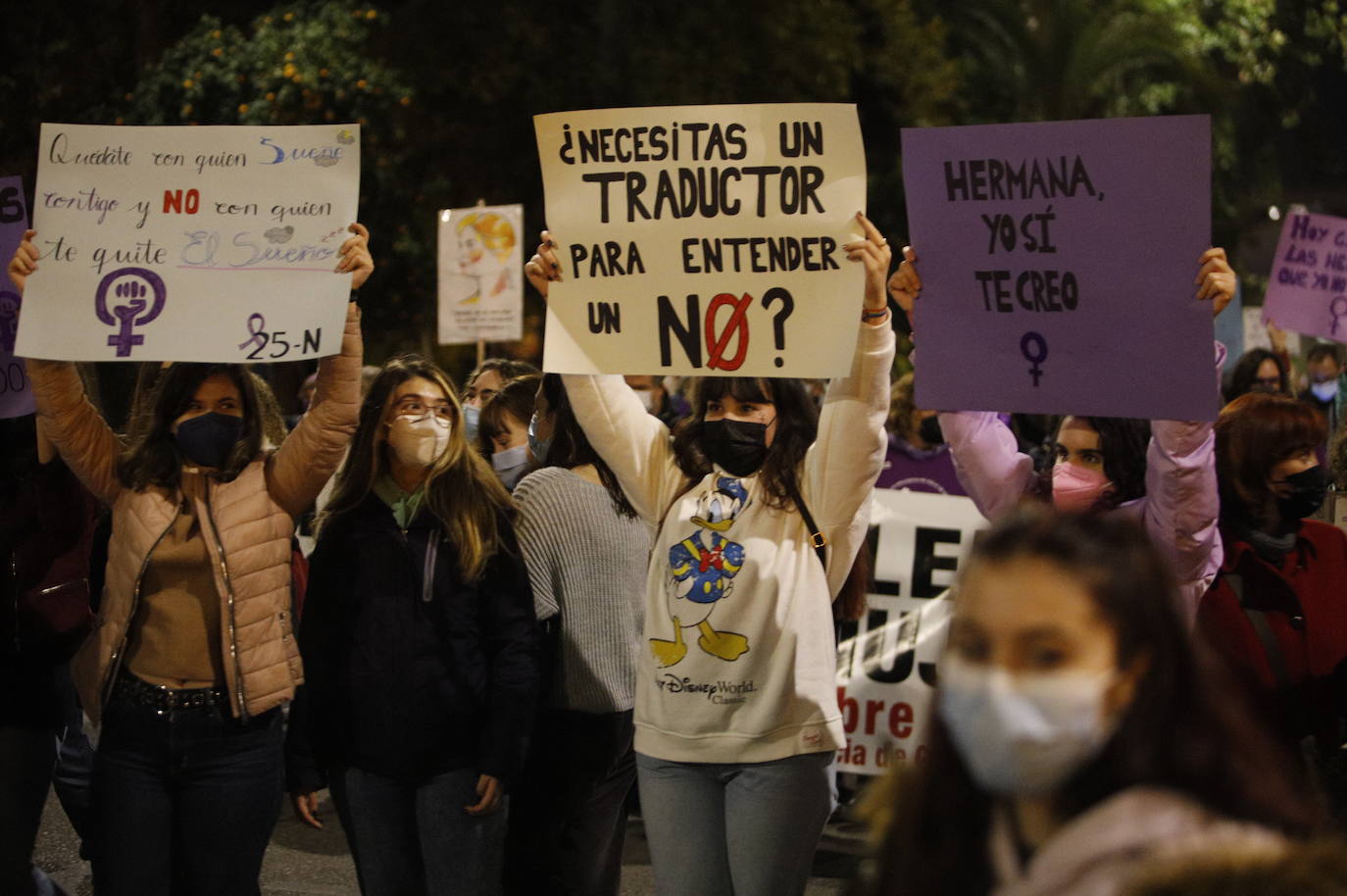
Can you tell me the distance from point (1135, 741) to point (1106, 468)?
2.77 metres

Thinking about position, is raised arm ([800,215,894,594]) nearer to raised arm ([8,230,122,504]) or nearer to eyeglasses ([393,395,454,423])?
Result: eyeglasses ([393,395,454,423])

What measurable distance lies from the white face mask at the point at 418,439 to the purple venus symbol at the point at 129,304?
2.51ft

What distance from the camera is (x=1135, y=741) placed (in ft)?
6.47

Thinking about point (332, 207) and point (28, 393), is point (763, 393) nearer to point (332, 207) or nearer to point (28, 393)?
point (332, 207)

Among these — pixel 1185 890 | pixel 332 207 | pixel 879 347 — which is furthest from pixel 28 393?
pixel 1185 890

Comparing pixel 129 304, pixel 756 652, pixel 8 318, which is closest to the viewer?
pixel 756 652

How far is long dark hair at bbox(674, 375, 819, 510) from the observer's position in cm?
424

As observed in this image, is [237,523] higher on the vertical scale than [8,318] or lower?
lower

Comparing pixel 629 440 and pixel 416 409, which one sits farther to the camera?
pixel 416 409

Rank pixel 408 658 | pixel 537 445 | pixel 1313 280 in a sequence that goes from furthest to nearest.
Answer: pixel 1313 280
pixel 537 445
pixel 408 658

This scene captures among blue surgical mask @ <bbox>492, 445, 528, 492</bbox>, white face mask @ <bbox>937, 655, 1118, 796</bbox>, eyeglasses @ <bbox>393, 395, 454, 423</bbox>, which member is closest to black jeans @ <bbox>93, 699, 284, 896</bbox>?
eyeglasses @ <bbox>393, 395, 454, 423</bbox>

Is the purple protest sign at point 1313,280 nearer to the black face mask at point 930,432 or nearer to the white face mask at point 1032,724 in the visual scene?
the black face mask at point 930,432

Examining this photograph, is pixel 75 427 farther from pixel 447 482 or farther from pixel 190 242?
pixel 447 482

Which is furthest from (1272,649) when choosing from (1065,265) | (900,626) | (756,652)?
(900,626)
